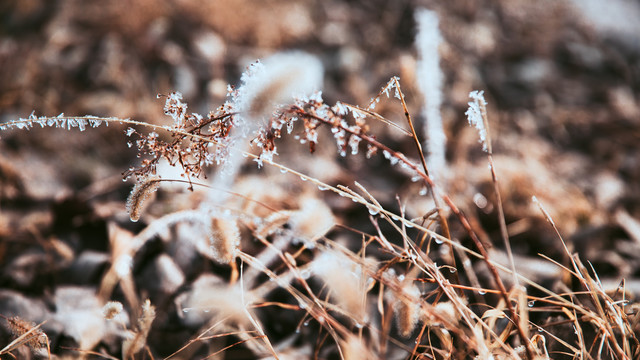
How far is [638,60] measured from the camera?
1.66 m

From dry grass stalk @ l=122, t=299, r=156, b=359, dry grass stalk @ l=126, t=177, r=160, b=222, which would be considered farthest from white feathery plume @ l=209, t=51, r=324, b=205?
dry grass stalk @ l=122, t=299, r=156, b=359

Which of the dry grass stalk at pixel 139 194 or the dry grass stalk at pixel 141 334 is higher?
the dry grass stalk at pixel 139 194

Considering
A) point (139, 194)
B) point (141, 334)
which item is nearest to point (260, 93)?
point (139, 194)

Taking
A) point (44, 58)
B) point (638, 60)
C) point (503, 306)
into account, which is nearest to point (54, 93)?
point (44, 58)

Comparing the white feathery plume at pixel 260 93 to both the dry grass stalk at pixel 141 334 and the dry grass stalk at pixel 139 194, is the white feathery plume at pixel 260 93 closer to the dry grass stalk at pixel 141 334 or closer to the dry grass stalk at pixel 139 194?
the dry grass stalk at pixel 139 194

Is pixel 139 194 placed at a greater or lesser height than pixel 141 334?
greater

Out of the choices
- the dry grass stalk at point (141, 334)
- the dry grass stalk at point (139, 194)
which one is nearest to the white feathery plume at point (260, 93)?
the dry grass stalk at point (139, 194)

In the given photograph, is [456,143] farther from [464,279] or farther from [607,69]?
[607,69]

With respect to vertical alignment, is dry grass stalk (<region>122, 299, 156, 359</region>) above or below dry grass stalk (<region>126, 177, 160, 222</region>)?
below

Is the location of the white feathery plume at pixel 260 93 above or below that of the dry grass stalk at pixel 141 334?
above

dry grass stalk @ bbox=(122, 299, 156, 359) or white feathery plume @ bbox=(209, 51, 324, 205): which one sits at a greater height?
white feathery plume @ bbox=(209, 51, 324, 205)

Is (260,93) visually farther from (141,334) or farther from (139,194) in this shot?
(141,334)

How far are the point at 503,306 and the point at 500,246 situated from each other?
31 cm

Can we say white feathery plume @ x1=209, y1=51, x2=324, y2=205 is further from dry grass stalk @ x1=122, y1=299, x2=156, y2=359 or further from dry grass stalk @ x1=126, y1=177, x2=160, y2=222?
dry grass stalk @ x1=122, y1=299, x2=156, y2=359
